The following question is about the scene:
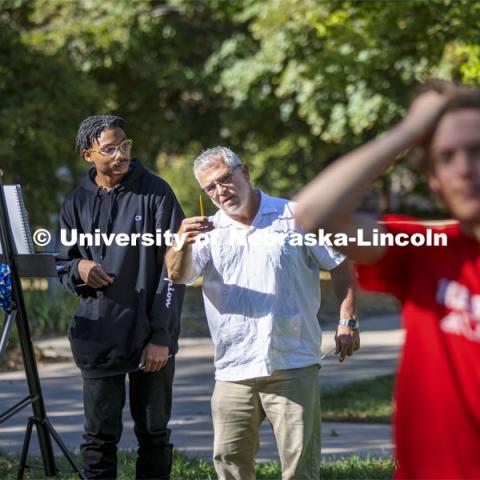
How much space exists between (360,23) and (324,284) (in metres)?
9.07

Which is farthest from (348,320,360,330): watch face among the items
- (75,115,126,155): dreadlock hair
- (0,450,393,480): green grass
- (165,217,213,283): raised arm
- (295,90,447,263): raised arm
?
(295,90,447,263): raised arm

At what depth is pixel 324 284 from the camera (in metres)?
22.4

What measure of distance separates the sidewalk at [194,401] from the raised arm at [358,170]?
3.77 meters

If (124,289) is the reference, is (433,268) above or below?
above

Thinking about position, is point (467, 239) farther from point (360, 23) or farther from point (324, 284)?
point (324, 284)

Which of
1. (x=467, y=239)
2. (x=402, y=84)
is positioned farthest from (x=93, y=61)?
(x=467, y=239)

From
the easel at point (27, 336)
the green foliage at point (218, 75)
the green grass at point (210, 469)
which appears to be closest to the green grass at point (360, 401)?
the green grass at point (210, 469)

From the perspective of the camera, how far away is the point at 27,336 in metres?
6.27

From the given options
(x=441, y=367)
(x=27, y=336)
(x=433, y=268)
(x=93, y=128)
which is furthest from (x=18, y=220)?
(x=441, y=367)

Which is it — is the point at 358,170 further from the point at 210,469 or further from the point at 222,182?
the point at 210,469

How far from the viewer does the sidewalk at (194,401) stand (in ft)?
26.9

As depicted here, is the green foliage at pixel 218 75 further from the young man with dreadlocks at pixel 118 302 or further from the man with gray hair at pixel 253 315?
the man with gray hair at pixel 253 315

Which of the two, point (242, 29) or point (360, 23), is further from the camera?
point (242, 29)

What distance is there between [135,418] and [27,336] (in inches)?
36.0
